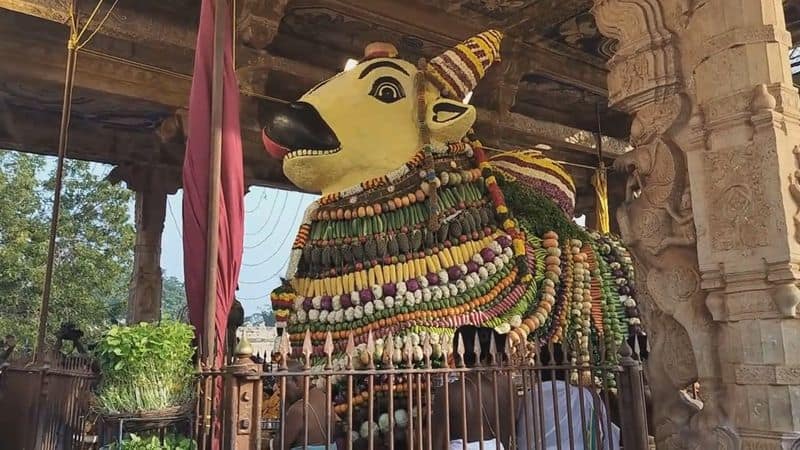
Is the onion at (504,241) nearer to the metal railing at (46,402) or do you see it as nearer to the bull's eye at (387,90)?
the bull's eye at (387,90)

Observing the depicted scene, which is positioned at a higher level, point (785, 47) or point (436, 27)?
point (436, 27)

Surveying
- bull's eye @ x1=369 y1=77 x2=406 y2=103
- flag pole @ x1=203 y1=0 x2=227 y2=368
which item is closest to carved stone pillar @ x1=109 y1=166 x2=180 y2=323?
bull's eye @ x1=369 y1=77 x2=406 y2=103

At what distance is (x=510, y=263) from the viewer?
3.38 meters

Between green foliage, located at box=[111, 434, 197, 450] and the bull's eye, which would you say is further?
the bull's eye

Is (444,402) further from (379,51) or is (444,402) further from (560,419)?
(379,51)

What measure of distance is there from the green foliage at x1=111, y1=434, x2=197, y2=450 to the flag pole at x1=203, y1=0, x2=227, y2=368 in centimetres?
32

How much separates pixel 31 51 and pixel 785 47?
562cm

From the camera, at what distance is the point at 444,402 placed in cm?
258

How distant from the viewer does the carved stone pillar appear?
26.1ft

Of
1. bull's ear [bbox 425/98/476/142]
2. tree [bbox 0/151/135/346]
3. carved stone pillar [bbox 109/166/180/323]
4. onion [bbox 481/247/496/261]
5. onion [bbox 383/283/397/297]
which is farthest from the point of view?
tree [bbox 0/151/135/346]

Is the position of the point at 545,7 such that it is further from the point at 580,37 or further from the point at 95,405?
the point at 95,405

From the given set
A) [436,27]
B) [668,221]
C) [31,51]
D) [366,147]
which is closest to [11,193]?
[31,51]

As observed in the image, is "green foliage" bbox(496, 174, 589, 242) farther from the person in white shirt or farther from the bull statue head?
the person in white shirt

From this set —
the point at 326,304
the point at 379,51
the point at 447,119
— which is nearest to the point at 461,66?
the point at 447,119
